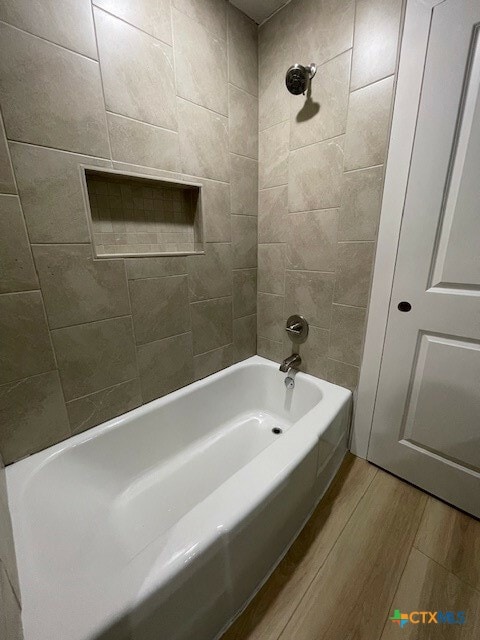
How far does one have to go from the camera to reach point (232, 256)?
1.43m

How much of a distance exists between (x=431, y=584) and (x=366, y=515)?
0.85ft

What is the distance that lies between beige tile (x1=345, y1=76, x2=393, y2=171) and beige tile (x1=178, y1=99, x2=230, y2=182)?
599 millimetres

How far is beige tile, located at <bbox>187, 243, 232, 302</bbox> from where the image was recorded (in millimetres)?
1287

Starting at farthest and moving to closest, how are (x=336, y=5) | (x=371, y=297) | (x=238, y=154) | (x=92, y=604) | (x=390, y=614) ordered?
(x=238, y=154) < (x=371, y=297) < (x=336, y=5) < (x=390, y=614) < (x=92, y=604)

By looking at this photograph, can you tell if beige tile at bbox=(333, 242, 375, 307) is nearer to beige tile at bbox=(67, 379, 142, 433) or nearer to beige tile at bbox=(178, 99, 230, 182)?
beige tile at bbox=(178, 99, 230, 182)

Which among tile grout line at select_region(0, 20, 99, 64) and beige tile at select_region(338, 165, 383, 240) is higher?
tile grout line at select_region(0, 20, 99, 64)

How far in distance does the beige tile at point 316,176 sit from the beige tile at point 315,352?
0.66 m

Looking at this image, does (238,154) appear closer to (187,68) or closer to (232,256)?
(187,68)

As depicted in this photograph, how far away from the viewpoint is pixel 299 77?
105cm

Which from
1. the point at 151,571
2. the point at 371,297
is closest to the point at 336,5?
the point at 371,297

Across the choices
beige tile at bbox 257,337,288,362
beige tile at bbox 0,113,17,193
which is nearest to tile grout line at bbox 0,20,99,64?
beige tile at bbox 0,113,17,193

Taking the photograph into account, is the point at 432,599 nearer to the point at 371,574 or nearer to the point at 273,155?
the point at 371,574

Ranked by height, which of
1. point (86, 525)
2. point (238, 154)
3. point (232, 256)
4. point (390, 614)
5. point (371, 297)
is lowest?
point (390, 614)

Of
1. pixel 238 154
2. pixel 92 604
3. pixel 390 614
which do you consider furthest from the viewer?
pixel 238 154
